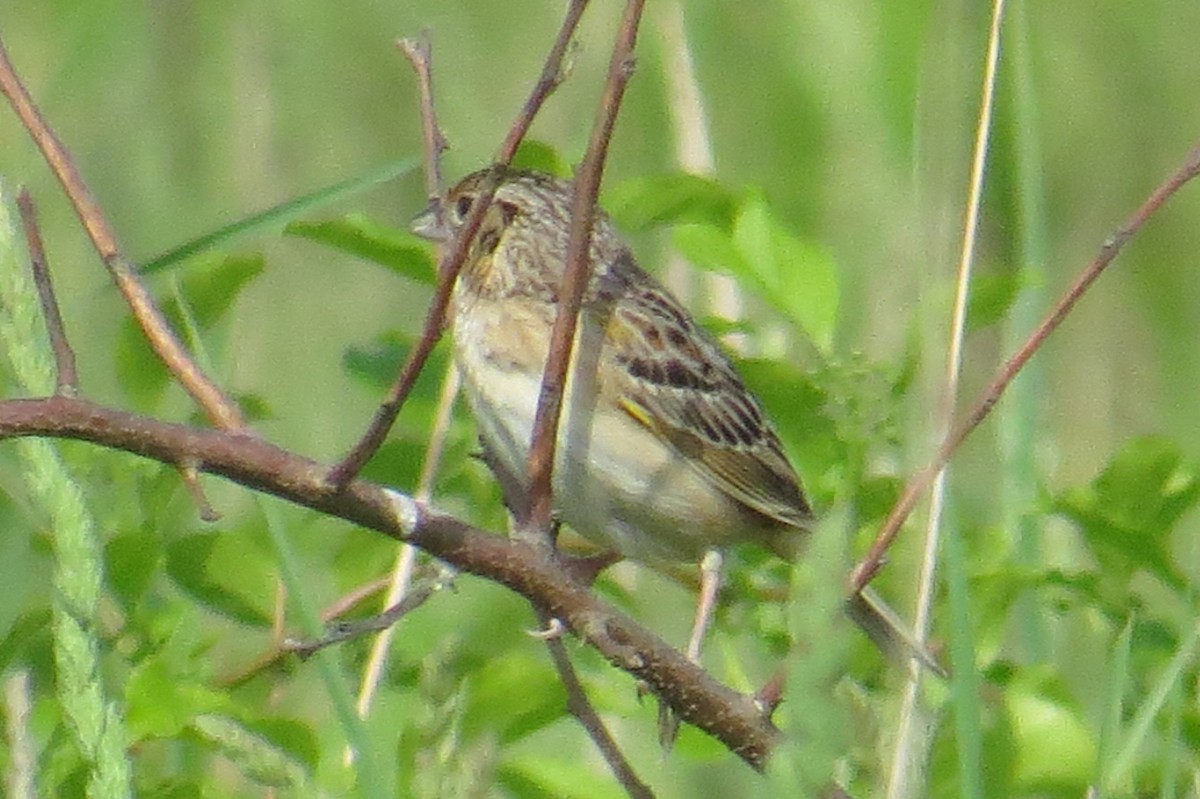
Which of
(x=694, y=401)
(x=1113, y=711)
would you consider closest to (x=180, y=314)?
(x=1113, y=711)

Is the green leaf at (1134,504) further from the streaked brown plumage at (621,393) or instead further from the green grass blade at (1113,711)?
the streaked brown plumage at (621,393)

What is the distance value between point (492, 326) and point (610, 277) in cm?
25

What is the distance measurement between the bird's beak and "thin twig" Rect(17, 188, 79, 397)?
1.56 ft

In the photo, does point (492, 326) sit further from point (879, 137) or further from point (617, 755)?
point (617, 755)

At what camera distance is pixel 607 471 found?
3.25 m

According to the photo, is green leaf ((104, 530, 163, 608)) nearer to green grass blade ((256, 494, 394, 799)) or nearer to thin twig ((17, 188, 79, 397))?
green grass blade ((256, 494, 394, 799))

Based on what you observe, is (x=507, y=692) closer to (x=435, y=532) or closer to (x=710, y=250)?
(x=435, y=532)

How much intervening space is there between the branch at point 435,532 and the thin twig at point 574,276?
3.3 inches

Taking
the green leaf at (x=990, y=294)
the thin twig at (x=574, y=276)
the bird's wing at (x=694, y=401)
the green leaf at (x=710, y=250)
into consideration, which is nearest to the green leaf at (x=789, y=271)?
the green leaf at (x=710, y=250)

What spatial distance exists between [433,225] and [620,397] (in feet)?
2.47

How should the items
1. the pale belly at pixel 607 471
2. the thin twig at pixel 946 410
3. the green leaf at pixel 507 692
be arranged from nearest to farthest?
the thin twig at pixel 946 410 < the green leaf at pixel 507 692 < the pale belly at pixel 607 471

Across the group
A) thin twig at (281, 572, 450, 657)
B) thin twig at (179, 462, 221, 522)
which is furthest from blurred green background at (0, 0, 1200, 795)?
thin twig at (179, 462, 221, 522)

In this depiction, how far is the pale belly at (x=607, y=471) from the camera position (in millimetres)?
3068

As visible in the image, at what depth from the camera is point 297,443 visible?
→ 4410 millimetres
